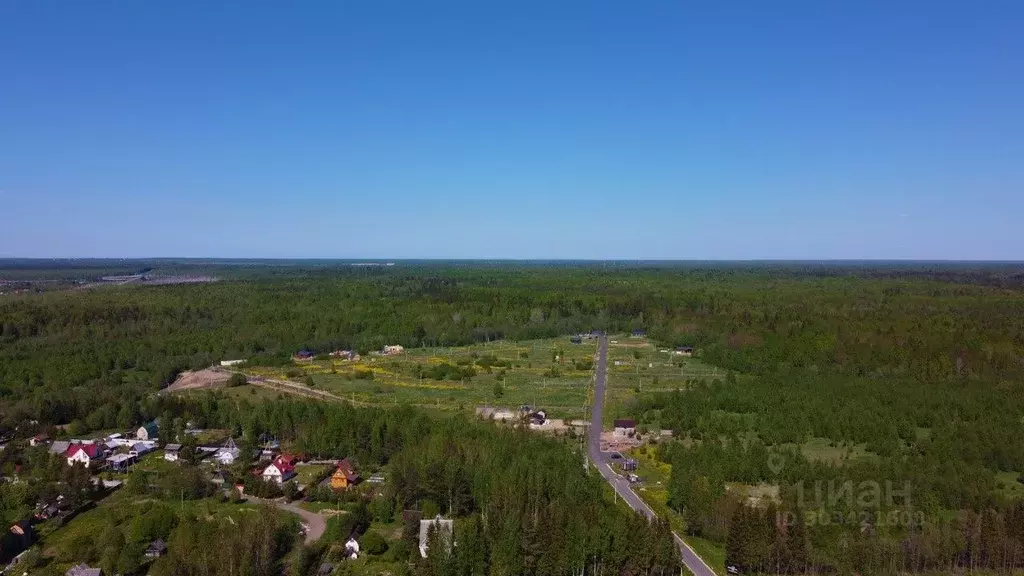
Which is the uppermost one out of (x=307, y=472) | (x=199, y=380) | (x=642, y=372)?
(x=642, y=372)

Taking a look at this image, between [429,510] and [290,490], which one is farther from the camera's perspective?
[290,490]

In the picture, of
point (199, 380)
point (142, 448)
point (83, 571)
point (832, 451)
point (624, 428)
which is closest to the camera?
point (83, 571)

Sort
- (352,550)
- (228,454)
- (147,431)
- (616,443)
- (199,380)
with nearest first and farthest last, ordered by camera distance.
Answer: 1. (352,550)
2. (228,454)
3. (616,443)
4. (147,431)
5. (199,380)

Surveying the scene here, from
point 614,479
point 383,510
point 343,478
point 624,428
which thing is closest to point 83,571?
point 383,510

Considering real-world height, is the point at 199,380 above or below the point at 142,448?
below

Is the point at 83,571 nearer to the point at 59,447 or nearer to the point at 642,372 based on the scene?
the point at 59,447

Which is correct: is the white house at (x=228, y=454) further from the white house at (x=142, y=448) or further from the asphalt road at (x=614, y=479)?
the asphalt road at (x=614, y=479)

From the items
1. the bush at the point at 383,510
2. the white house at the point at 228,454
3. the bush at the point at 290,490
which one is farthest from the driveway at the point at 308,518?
the white house at the point at 228,454
